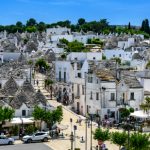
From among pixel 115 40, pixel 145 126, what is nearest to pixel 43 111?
pixel 145 126

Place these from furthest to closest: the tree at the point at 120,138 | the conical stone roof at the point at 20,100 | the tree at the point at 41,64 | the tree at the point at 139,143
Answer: the tree at the point at 41,64
the conical stone roof at the point at 20,100
the tree at the point at 120,138
the tree at the point at 139,143

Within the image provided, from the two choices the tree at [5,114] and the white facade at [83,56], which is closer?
the tree at [5,114]

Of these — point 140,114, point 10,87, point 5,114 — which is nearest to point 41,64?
point 10,87

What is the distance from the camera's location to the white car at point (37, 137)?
5678 cm

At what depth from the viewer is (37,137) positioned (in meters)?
57.2

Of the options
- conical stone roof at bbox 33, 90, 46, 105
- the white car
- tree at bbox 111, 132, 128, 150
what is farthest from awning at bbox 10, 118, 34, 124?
tree at bbox 111, 132, 128, 150

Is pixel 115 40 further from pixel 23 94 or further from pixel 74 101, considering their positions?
pixel 23 94

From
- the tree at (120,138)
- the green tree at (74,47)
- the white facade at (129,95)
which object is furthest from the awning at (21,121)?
the green tree at (74,47)

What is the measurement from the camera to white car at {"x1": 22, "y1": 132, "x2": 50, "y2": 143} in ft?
186

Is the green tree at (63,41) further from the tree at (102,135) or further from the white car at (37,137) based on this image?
the tree at (102,135)

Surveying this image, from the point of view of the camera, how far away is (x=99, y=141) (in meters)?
53.2

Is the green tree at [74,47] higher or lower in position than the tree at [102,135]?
higher

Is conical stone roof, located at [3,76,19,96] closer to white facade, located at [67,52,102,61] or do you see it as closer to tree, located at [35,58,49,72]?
white facade, located at [67,52,102,61]

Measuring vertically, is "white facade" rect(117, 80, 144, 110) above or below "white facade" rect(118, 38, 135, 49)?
below
